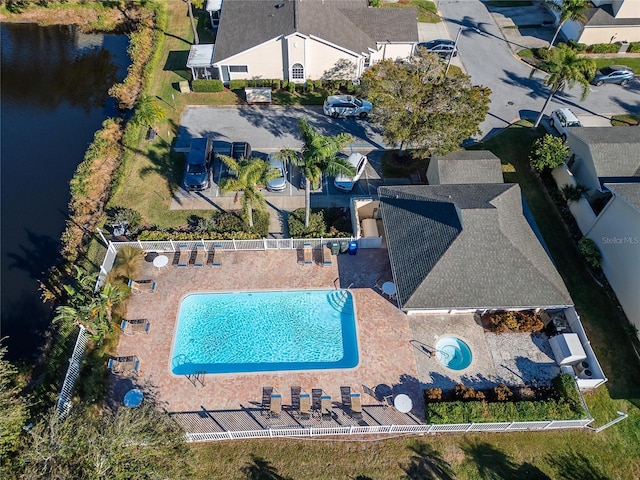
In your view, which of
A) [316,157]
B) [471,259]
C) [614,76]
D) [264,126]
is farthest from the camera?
[614,76]

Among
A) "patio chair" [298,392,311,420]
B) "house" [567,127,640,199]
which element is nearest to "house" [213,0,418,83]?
"house" [567,127,640,199]

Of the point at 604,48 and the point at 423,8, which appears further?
the point at 423,8

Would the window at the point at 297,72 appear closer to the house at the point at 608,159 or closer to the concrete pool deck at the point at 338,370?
the concrete pool deck at the point at 338,370

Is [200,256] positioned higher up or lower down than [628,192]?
lower down

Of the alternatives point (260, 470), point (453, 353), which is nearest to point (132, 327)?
point (260, 470)

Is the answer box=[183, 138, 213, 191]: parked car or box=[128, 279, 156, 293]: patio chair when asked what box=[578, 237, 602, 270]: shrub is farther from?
box=[128, 279, 156, 293]: patio chair

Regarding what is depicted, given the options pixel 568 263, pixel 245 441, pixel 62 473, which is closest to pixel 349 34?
pixel 568 263

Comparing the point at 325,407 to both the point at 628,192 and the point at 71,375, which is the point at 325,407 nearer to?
the point at 71,375
